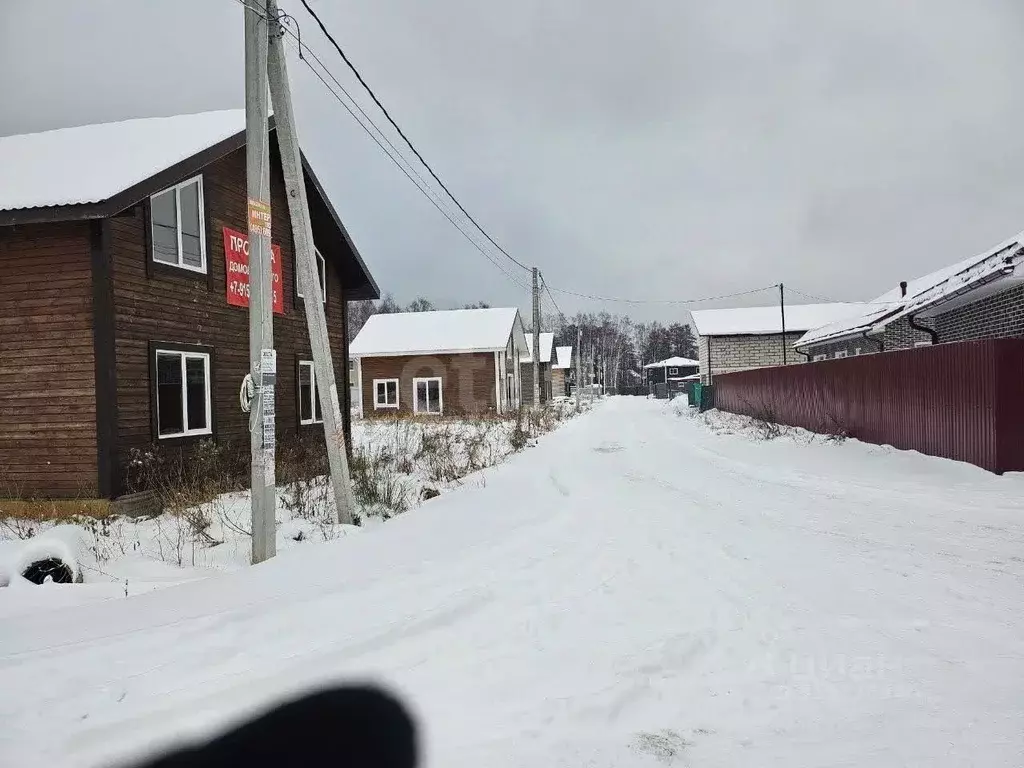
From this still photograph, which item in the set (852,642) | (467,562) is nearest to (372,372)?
(467,562)

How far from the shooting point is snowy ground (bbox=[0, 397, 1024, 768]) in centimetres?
246

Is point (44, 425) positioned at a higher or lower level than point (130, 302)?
lower

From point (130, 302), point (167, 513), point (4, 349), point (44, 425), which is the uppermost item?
point (130, 302)

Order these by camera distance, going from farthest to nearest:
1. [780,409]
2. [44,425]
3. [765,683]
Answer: [780,409], [44,425], [765,683]

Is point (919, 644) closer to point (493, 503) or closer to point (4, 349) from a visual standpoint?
point (493, 503)

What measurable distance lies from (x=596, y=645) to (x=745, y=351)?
39.4 metres

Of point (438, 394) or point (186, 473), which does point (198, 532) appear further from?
point (438, 394)

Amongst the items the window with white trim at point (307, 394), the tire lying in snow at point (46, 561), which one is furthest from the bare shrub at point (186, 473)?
the window with white trim at point (307, 394)

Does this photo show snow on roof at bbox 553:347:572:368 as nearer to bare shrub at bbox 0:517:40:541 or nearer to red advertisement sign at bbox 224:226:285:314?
red advertisement sign at bbox 224:226:285:314

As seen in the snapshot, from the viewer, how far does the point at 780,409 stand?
18031 mm

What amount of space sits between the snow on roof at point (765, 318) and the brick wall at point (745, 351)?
473mm

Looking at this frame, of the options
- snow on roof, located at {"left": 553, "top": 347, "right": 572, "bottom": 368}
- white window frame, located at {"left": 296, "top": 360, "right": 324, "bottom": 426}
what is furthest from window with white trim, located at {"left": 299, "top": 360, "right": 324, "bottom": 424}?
snow on roof, located at {"left": 553, "top": 347, "right": 572, "bottom": 368}

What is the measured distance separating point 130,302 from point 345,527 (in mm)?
5066

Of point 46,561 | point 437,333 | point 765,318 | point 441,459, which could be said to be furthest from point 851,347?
point 46,561
